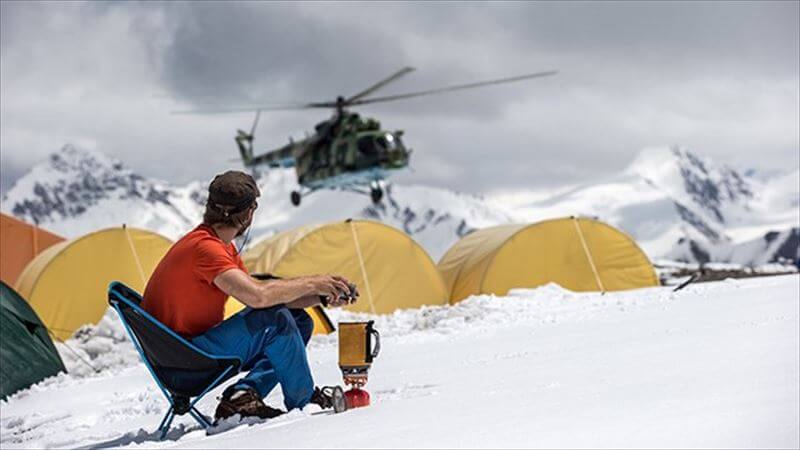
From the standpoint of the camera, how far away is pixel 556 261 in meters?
16.2

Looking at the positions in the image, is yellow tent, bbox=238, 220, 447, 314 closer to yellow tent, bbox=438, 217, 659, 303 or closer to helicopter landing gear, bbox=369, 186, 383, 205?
yellow tent, bbox=438, 217, 659, 303

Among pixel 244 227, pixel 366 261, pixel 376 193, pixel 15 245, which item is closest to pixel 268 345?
pixel 244 227

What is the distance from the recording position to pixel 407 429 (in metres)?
3.26

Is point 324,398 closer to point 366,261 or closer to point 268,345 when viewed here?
point 268,345

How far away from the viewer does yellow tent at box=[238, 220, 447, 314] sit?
15070 millimetres

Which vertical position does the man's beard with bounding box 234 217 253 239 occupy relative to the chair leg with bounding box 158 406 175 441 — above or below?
above

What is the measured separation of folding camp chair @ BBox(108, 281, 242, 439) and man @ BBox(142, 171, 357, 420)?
0.07 m

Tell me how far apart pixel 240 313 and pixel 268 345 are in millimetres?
184

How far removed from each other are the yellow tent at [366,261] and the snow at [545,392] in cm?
608

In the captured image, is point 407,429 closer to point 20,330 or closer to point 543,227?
point 20,330

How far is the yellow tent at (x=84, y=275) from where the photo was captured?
47.5 ft

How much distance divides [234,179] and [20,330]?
223 inches

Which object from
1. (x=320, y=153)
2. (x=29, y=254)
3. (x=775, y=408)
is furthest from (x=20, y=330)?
(x=320, y=153)

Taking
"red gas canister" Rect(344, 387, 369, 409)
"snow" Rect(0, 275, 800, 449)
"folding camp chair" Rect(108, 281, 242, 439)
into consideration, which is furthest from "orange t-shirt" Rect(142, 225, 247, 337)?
"red gas canister" Rect(344, 387, 369, 409)
